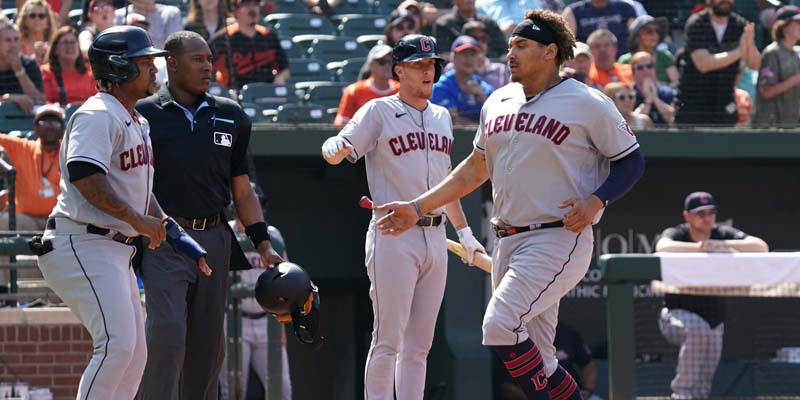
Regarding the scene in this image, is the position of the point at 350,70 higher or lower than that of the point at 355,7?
lower

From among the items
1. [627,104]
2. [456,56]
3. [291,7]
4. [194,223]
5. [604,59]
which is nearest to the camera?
[194,223]

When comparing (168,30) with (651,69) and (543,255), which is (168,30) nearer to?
(651,69)

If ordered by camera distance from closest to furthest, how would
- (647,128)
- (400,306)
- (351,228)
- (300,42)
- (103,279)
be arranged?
1. (103,279)
2. (400,306)
3. (647,128)
4. (351,228)
5. (300,42)

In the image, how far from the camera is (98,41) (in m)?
4.98

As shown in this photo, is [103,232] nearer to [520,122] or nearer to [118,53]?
[118,53]

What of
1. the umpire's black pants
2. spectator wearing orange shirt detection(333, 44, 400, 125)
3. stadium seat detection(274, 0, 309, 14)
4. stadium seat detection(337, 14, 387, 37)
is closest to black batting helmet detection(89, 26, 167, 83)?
the umpire's black pants

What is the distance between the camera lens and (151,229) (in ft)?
15.4

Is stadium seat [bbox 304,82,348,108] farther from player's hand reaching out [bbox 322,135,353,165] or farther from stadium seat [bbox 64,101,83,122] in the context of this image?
player's hand reaching out [bbox 322,135,353,165]

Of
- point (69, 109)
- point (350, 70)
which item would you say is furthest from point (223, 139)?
point (350, 70)

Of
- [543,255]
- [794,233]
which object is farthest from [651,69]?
[543,255]

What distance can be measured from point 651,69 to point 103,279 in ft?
20.5

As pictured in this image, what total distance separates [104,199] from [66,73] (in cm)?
479

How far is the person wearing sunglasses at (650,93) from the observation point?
32.4ft

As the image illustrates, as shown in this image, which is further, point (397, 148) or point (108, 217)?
point (397, 148)
